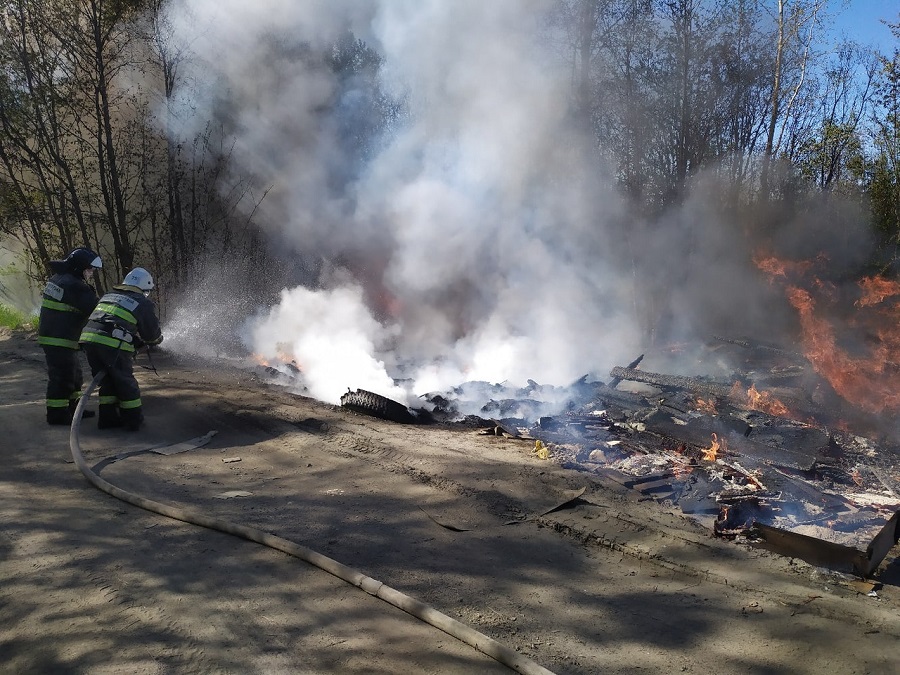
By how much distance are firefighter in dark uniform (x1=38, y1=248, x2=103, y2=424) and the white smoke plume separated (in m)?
5.06

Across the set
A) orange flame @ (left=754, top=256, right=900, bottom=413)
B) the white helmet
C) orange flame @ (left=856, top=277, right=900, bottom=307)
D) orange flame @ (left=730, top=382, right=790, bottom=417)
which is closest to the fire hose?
the white helmet

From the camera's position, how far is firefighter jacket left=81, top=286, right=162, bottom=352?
20.3 feet

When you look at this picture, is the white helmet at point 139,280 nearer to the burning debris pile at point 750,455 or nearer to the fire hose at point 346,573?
the fire hose at point 346,573

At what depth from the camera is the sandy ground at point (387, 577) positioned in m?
2.89

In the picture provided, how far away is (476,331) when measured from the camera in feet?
41.5

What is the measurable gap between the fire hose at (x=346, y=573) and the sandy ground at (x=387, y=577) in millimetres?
53

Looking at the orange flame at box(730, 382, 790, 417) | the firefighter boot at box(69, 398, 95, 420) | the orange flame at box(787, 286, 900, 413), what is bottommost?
the firefighter boot at box(69, 398, 95, 420)

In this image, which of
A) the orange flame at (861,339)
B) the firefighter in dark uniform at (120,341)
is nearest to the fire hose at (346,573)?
the firefighter in dark uniform at (120,341)

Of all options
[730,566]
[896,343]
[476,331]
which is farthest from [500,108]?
[730,566]

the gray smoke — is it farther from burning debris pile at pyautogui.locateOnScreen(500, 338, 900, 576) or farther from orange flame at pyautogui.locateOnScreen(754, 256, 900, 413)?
burning debris pile at pyautogui.locateOnScreen(500, 338, 900, 576)

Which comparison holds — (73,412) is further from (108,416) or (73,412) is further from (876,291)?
(876,291)

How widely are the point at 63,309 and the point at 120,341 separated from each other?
87 centimetres

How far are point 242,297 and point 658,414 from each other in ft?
35.6

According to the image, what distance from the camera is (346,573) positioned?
3.45 m
